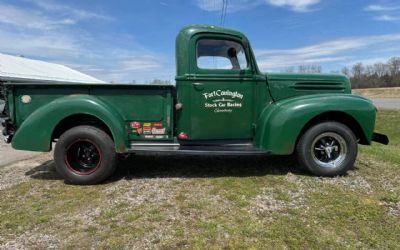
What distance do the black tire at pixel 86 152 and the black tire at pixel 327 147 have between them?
2717mm

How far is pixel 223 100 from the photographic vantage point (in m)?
4.67

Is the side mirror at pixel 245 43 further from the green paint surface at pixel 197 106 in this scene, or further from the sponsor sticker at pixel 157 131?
Answer: the sponsor sticker at pixel 157 131

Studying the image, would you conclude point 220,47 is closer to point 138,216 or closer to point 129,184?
point 129,184

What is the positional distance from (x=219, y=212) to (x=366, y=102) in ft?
9.29

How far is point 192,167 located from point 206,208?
1.78 meters

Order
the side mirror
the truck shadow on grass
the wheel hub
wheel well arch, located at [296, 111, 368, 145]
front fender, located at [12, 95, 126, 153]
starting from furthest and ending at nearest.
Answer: the truck shadow on grass < the side mirror < wheel well arch, located at [296, 111, 368, 145] < the wheel hub < front fender, located at [12, 95, 126, 153]

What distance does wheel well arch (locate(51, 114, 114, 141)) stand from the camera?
14.9ft

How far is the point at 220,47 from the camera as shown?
4.88m

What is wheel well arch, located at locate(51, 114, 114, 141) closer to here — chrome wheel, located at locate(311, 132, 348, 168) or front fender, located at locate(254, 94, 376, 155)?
front fender, located at locate(254, 94, 376, 155)

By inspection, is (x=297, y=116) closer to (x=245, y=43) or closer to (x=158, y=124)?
(x=245, y=43)

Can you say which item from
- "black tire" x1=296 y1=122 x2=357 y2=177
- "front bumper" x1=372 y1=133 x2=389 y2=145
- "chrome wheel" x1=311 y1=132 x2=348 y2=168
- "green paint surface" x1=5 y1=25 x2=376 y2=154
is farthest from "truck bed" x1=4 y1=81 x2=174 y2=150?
"front bumper" x1=372 y1=133 x2=389 y2=145

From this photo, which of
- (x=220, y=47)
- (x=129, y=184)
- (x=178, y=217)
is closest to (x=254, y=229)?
(x=178, y=217)

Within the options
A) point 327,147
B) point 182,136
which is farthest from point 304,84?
point 182,136

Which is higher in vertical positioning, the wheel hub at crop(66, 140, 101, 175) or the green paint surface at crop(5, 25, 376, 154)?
the green paint surface at crop(5, 25, 376, 154)
